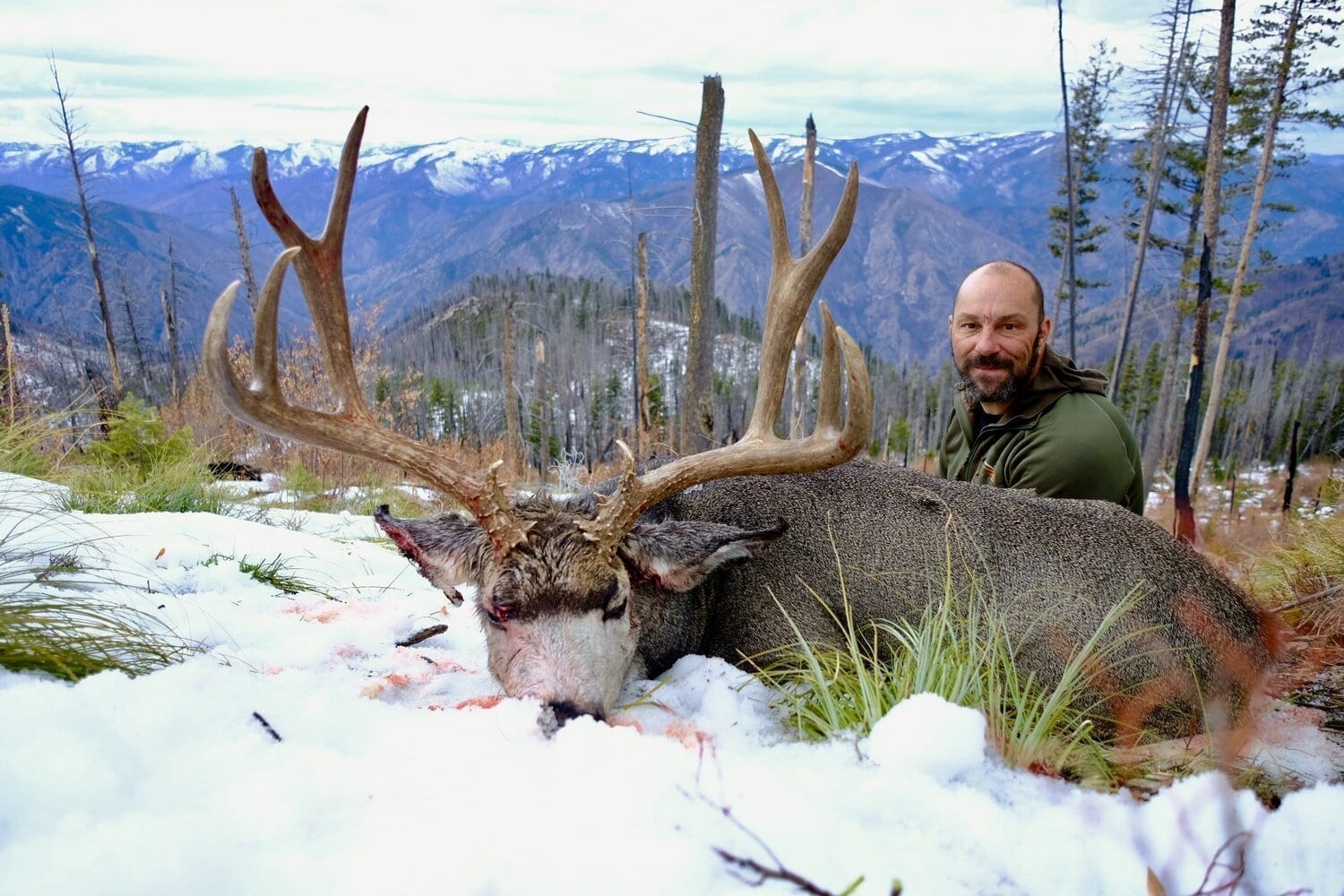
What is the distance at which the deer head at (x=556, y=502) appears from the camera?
3.11 meters

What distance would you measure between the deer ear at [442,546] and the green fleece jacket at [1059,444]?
3352 mm

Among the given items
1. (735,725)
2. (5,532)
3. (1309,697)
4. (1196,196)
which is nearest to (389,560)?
(5,532)

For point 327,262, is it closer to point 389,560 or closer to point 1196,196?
point 389,560

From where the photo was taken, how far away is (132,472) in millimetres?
7480

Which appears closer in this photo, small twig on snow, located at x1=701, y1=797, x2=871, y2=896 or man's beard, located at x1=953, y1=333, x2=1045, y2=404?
small twig on snow, located at x1=701, y1=797, x2=871, y2=896

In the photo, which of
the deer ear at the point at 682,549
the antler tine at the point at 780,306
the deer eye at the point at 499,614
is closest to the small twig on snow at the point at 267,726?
the deer eye at the point at 499,614

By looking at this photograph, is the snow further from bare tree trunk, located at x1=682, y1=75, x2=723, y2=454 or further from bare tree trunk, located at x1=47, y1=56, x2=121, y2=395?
bare tree trunk, located at x1=47, y1=56, x2=121, y2=395

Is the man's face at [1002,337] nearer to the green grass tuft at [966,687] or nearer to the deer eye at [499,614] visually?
the green grass tuft at [966,687]

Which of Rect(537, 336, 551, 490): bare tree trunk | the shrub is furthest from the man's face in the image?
Rect(537, 336, 551, 490): bare tree trunk

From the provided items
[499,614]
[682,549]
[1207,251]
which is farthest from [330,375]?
[1207,251]

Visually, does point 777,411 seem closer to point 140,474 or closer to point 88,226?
point 140,474

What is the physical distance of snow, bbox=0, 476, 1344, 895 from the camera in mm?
1625

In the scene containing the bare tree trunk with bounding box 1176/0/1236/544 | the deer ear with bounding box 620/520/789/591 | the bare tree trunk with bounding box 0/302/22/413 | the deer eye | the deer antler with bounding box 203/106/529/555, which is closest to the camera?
the deer antler with bounding box 203/106/529/555

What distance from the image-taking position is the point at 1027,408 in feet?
17.3
